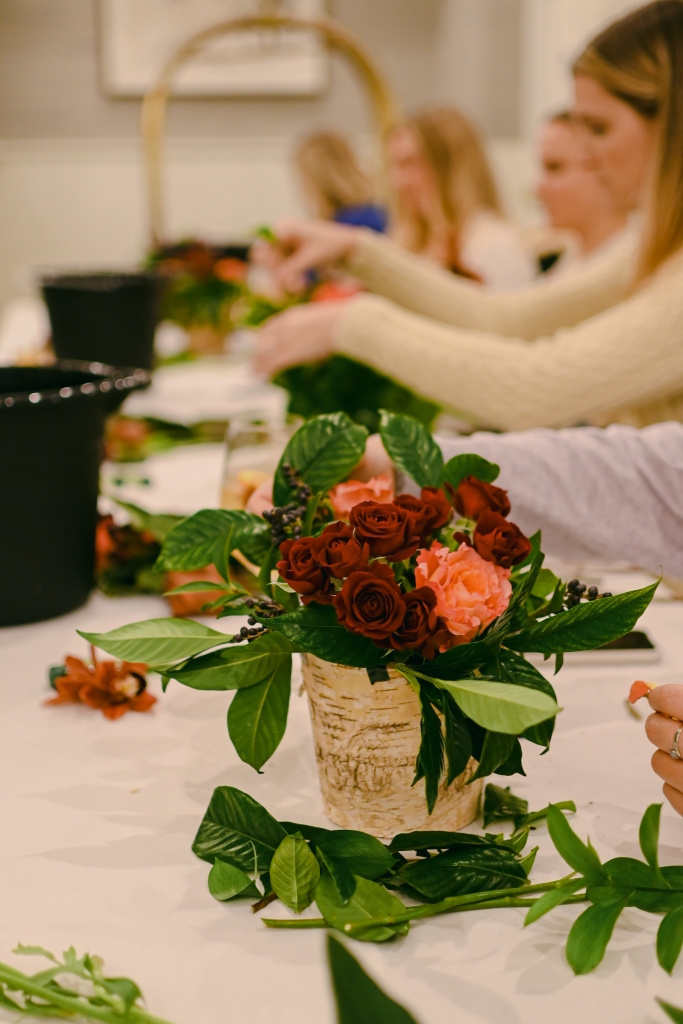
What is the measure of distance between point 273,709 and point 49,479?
375 millimetres

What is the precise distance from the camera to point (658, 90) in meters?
1.25

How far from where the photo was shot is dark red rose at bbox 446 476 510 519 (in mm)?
543

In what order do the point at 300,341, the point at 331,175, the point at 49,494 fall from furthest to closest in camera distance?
the point at 331,175, the point at 300,341, the point at 49,494

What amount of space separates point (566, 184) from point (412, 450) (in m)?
2.13

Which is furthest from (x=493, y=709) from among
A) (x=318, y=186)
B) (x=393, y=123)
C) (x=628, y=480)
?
(x=318, y=186)

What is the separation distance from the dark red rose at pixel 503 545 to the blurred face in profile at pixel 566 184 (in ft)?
7.08

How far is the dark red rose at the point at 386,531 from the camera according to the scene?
478mm

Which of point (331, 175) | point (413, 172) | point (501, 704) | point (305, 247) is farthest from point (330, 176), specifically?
point (501, 704)

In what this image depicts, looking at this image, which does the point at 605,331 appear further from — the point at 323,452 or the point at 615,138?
the point at 323,452

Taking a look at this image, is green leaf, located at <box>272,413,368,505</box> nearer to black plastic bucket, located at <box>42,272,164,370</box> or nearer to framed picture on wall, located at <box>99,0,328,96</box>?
black plastic bucket, located at <box>42,272,164,370</box>

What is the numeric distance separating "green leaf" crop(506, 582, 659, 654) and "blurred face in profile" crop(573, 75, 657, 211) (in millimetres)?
958

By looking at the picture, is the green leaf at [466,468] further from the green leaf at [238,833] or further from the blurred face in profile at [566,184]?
the blurred face in profile at [566,184]

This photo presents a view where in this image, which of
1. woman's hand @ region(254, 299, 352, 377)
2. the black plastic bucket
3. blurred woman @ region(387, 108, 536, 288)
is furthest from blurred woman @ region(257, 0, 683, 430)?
blurred woman @ region(387, 108, 536, 288)

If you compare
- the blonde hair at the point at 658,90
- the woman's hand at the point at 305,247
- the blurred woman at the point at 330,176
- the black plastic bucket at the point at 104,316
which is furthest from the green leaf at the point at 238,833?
the blurred woman at the point at 330,176
